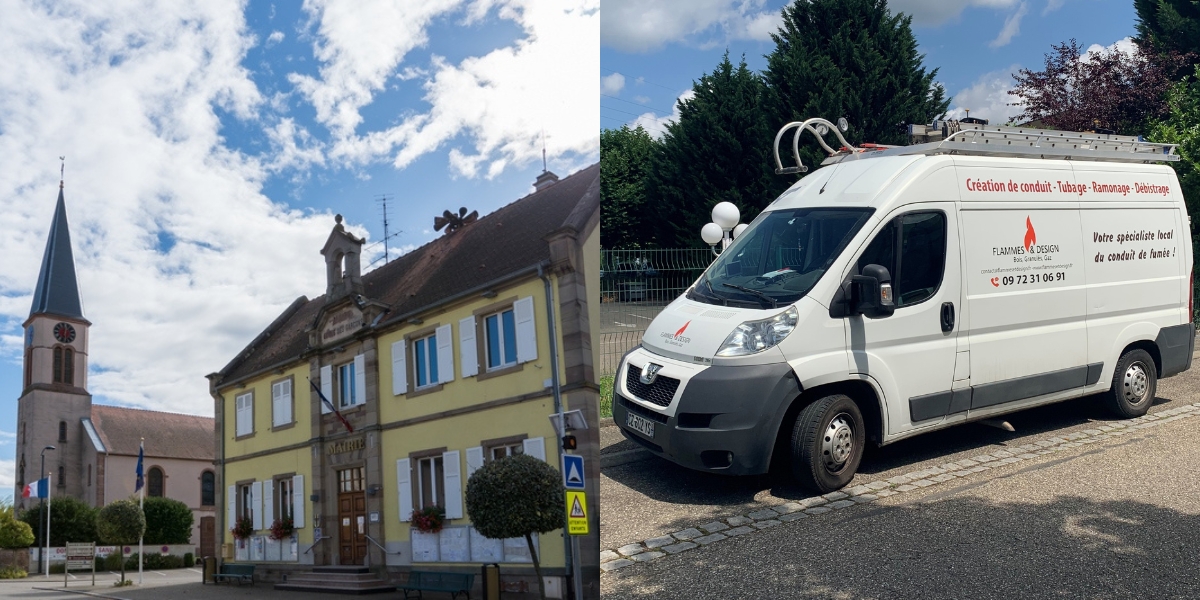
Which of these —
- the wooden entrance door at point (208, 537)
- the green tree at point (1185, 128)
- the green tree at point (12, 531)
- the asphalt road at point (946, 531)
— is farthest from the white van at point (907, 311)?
the green tree at point (12, 531)

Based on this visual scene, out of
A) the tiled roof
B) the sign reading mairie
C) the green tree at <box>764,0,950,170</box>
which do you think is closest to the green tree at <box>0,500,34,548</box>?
the tiled roof

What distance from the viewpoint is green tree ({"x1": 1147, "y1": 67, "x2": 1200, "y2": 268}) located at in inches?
388

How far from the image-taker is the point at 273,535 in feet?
15.1

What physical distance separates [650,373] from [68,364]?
4344mm

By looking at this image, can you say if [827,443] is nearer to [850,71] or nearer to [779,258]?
[779,258]

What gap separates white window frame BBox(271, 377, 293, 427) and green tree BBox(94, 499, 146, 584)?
2.74m

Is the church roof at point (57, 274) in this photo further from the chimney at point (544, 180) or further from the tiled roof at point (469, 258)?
the chimney at point (544, 180)

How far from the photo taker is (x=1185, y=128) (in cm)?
1070

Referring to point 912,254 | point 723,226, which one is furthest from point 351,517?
point 723,226

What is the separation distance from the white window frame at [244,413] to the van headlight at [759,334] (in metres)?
2.45

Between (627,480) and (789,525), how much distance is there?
2.59ft

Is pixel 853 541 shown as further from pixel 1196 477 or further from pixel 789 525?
pixel 1196 477

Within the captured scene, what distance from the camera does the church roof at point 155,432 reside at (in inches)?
193

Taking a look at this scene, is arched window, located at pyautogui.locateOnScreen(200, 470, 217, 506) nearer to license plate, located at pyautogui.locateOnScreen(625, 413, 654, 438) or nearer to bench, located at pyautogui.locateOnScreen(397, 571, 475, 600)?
bench, located at pyautogui.locateOnScreen(397, 571, 475, 600)
